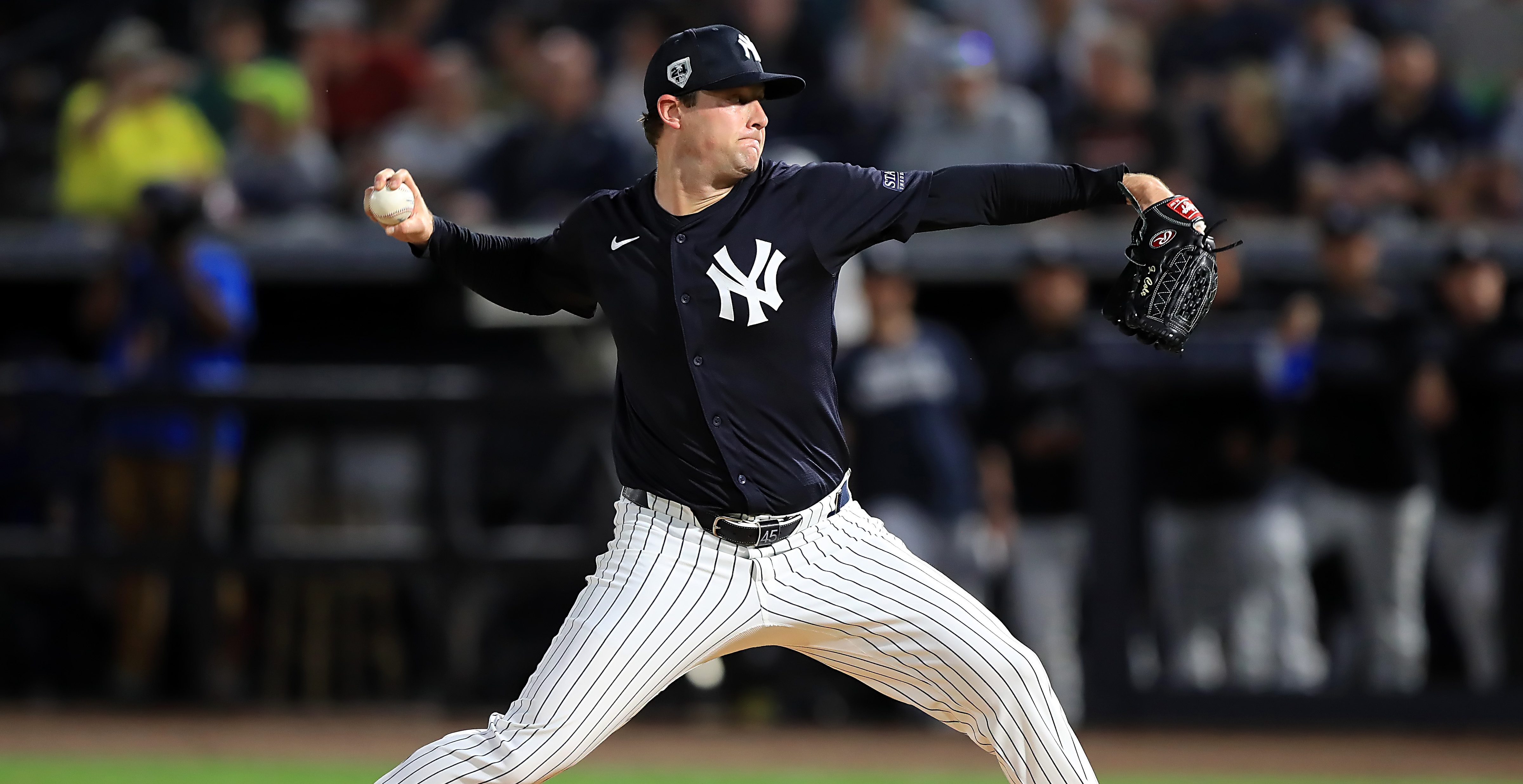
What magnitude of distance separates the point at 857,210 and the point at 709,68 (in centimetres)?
42

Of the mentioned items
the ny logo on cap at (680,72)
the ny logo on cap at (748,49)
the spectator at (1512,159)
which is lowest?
the ny logo on cap at (680,72)

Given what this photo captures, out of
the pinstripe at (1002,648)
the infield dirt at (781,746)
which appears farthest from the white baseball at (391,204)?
the infield dirt at (781,746)

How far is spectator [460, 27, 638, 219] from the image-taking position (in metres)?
8.71

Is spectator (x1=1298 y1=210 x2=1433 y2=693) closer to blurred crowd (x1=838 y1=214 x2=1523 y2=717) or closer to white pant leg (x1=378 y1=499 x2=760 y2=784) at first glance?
blurred crowd (x1=838 y1=214 x2=1523 y2=717)

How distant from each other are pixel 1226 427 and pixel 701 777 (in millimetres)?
2703

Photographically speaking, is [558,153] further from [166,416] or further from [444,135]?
[166,416]

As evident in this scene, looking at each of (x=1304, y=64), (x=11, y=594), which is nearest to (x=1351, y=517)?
(x=1304, y=64)

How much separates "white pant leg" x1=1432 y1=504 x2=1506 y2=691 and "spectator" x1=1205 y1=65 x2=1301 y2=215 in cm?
178

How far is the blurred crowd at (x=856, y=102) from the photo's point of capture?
27.7 feet

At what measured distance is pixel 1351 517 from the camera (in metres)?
7.48

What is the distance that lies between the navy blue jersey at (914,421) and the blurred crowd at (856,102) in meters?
1.05

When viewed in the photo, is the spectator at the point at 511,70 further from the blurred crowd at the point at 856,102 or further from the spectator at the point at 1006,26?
the spectator at the point at 1006,26

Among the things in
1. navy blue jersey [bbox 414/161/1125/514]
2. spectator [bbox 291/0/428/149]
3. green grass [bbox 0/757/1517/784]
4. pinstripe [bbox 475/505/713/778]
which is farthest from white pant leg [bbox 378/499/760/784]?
spectator [bbox 291/0/428/149]

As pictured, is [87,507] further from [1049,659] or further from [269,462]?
[1049,659]
